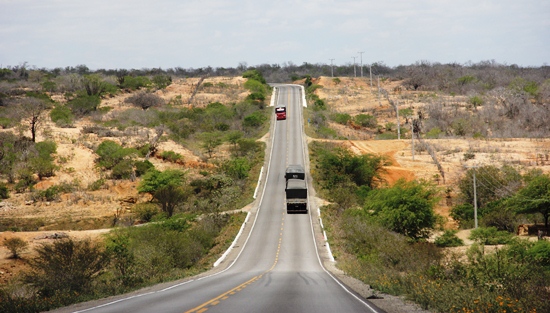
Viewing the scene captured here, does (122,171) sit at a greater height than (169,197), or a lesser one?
greater

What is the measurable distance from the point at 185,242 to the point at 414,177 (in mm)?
39225

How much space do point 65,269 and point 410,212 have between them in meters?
29.7

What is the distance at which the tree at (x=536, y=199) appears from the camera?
48.6 meters

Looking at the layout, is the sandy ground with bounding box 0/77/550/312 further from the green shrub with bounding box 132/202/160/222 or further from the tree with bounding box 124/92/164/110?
the tree with bounding box 124/92/164/110

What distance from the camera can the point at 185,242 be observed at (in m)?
44.7

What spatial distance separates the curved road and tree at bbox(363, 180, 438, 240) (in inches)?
288

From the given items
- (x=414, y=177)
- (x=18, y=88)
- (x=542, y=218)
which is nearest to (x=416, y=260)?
(x=542, y=218)

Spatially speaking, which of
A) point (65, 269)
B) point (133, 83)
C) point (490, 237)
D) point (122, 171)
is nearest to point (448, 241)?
point (490, 237)

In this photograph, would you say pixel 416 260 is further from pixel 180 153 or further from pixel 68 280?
pixel 180 153

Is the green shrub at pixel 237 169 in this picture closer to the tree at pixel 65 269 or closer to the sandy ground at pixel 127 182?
the sandy ground at pixel 127 182

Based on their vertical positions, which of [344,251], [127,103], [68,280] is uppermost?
[127,103]

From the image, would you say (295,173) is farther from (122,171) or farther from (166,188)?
(122,171)

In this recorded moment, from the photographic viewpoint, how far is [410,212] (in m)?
48.7

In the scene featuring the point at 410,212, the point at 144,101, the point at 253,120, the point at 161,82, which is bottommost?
the point at 410,212
